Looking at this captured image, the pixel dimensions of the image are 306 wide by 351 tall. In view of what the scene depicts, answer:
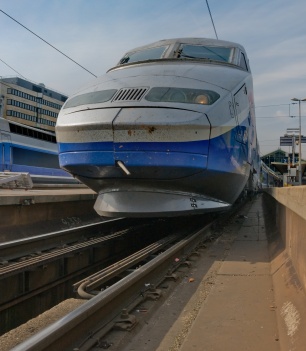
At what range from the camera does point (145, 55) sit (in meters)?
8.36

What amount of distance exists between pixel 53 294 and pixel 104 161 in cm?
190

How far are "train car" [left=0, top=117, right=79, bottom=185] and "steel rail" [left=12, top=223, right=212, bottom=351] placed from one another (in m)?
16.8

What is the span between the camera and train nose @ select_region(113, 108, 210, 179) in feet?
17.2

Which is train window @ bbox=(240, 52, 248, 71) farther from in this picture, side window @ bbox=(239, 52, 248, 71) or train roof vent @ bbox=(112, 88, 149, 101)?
train roof vent @ bbox=(112, 88, 149, 101)

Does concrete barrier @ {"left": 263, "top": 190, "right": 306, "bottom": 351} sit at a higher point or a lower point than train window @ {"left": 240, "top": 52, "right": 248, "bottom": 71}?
lower

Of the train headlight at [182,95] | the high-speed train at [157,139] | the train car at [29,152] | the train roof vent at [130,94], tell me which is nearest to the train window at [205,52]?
the high-speed train at [157,139]

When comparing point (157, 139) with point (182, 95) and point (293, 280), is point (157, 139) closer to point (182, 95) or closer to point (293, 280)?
point (182, 95)

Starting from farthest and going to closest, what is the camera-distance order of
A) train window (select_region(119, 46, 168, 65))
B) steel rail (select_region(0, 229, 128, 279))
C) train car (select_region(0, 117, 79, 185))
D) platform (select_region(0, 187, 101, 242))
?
train car (select_region(0, 117, 79, 185)), train window (select_region(119, 46, 168, 65)), platform (select_region(0, 187, 101, 242)), steel rail (select_region(0, 229, 128, 279))

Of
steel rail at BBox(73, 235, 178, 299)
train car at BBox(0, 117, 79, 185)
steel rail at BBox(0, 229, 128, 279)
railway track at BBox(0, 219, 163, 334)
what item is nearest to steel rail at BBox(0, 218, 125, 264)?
railway track at BBox(0, 219, 163, 334)

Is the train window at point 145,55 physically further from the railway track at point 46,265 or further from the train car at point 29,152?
the train car at point 29,152

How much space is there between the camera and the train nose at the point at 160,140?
5250 mm

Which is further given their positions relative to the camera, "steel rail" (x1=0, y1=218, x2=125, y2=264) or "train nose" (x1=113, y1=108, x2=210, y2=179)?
"steel rail" (x1=0, y1=218, x2=125, y2=264)

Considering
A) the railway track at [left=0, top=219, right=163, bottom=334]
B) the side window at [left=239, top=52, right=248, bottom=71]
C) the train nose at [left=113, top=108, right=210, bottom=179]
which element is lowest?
the railway track at [left=0, top=219, right=163, bottom=334]

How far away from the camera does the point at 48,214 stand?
8812mm
